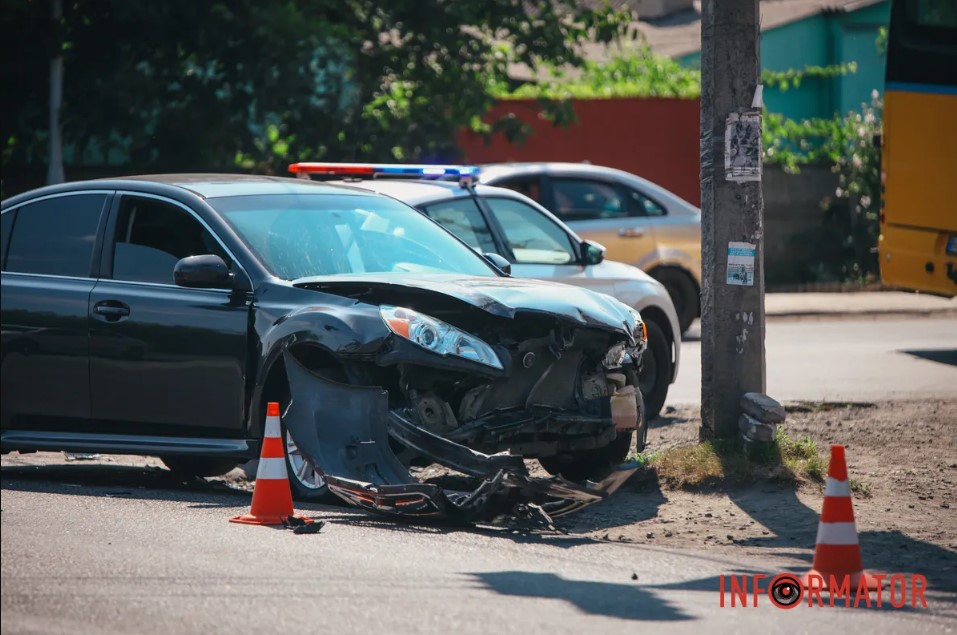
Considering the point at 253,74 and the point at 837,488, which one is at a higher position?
the point at 253,74

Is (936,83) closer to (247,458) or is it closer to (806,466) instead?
(806,466)

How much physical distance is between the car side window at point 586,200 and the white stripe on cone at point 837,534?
9.13 m

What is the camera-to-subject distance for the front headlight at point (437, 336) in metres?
7.05

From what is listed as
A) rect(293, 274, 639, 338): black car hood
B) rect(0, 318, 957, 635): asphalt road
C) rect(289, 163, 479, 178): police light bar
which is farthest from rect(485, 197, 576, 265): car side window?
rect(0, 318, 957, 635): asphalt road

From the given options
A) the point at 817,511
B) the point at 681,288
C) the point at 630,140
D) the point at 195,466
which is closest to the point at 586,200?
the point at 681,288

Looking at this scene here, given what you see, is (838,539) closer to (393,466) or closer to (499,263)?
(393,466)

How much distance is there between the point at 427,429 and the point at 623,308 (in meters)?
1.45

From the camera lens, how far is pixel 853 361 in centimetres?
1392

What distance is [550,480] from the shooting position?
22.6ft

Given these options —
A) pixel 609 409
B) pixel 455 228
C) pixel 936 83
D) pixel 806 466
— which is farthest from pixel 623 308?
pixel 936 83

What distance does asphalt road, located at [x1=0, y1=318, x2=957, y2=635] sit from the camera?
5.09 metres

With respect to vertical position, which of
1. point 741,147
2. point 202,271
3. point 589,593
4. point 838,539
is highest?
point 741,147

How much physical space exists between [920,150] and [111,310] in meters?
9.07

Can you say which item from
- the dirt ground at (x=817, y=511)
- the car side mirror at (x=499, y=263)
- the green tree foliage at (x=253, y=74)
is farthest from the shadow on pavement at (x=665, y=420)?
the green tree foliage at (x=253, y=74)
